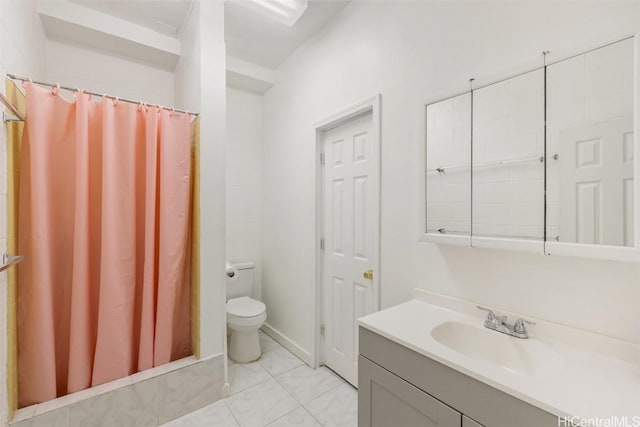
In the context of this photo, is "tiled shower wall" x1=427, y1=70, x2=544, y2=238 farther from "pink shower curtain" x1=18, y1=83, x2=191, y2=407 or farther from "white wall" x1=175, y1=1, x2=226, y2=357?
"pink shower curtain" x1=18, y1=83, x2=191, y2=407

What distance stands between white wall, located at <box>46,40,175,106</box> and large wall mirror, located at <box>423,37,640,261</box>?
2381mm

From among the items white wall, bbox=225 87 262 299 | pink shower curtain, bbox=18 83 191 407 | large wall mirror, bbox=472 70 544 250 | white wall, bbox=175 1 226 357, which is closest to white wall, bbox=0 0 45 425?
pink shower curtain, bbox=18 83 191 407

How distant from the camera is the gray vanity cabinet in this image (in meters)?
0.80

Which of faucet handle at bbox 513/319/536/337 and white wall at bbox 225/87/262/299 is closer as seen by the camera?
faucet handle at bbox 513/319/536/337

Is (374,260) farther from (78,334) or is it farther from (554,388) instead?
(78,334)

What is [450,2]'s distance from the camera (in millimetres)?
1410

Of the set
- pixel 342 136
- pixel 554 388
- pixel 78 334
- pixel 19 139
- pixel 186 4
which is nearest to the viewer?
pixel 554 388

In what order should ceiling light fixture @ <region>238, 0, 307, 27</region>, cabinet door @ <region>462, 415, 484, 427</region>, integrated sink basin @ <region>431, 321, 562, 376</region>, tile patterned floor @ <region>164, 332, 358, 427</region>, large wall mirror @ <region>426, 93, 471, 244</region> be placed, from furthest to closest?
ceiling light fixture @ <region>238, 0, 307, 27</region>
tile patterned floor @ <region>164, 332, 358, 427</region>
large wall mirror @ <region>426, 93, 471, 244</region>
integrated sink basin @ <region>431, 321, 562, 376</region>
cabinet door @ <region>462, 415, 484, 427</region>

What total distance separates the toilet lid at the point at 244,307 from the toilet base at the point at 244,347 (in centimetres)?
17

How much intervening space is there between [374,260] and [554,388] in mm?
1093

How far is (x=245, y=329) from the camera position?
7.57ft

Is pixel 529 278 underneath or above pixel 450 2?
underneath

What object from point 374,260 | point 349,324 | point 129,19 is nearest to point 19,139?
point 129,19

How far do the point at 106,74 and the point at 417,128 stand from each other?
253 centimetres
